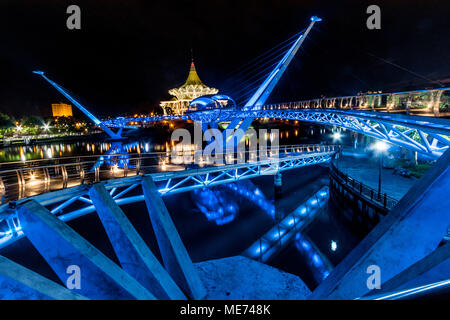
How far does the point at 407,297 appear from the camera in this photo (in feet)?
5.88

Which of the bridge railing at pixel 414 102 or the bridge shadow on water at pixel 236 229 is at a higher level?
the bridge railing at pixel 414 102

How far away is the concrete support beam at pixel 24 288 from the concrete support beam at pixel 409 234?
3536 millimetres

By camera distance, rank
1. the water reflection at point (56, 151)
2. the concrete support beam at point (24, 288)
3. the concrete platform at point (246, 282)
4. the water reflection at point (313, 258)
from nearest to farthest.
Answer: the concrete support beam at point (24, 288)
the concrete platform at point (246, 282)
the water reflection at point (313, 258)
the water reflection at point (56, 151)

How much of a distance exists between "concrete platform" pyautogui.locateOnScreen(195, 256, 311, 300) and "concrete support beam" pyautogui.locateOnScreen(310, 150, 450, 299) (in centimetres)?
392

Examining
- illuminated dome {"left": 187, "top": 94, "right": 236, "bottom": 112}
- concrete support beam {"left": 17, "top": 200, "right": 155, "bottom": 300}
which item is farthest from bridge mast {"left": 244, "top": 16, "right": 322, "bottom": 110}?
concrete support beam {"left": 17, "top": 200, "right": 155, "bottom": 300}

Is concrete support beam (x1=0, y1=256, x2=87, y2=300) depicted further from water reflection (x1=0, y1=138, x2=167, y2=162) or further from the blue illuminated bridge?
water reflection (x1=0, y1=138, x2=167, y2=162)

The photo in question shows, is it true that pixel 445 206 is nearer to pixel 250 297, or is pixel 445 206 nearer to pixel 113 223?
pixel 250 297

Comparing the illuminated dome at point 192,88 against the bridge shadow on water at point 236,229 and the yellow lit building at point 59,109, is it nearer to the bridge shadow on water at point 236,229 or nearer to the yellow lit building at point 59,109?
the bridge shadow on water at point 236,229

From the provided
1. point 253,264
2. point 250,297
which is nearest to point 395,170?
point 253,264

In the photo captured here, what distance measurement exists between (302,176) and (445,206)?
19.7 metres

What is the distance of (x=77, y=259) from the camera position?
3879 mm

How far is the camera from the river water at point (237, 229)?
986 cm

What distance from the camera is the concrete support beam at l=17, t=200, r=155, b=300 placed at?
3.68 metres

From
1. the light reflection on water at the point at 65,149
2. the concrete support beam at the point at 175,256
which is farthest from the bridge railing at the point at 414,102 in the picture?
the light reflection on water at the point at 65,149
